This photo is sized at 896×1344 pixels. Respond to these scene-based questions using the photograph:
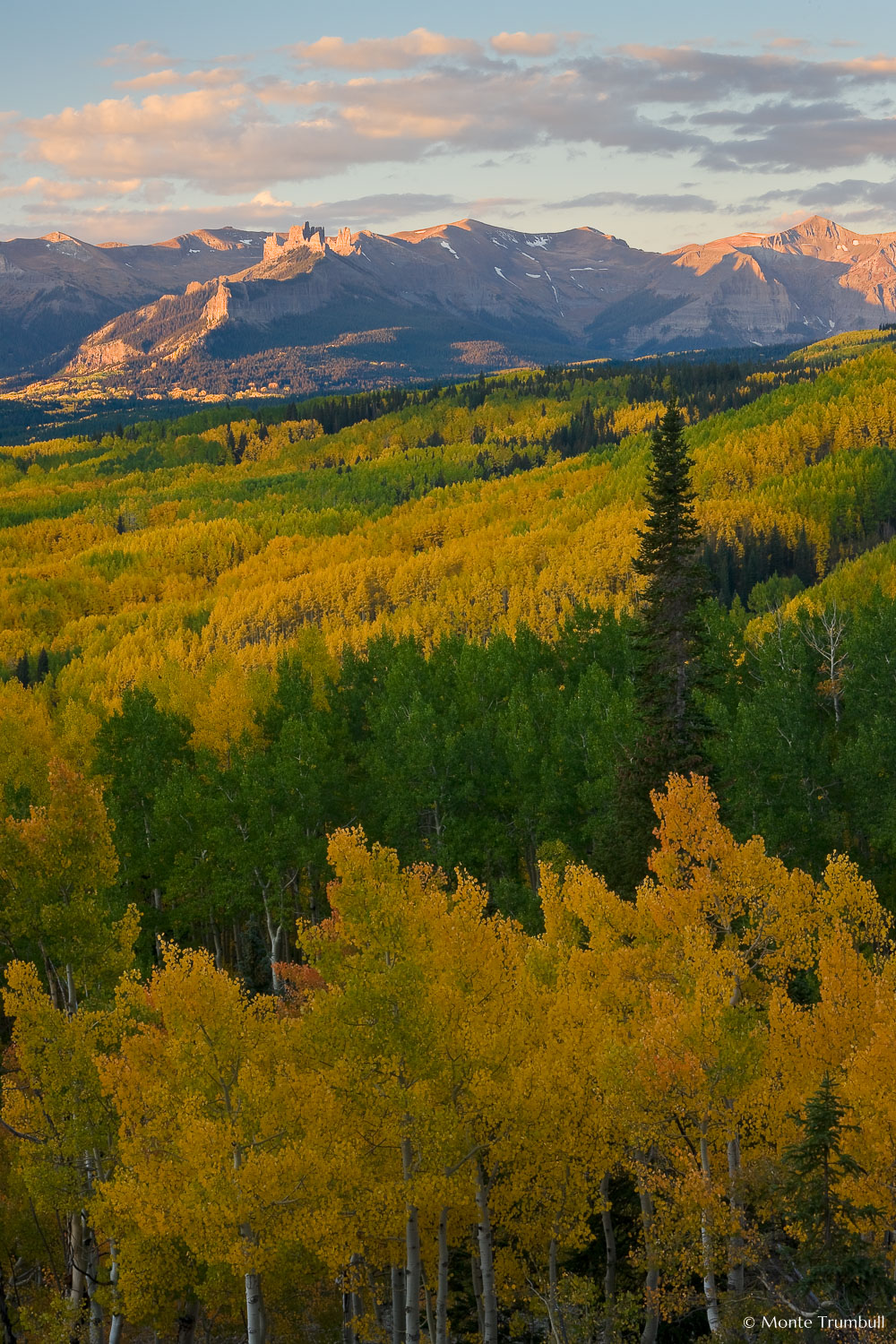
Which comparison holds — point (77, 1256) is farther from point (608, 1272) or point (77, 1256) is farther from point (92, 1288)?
point (608, 1272)

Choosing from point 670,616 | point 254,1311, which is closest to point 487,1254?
point 254,1311

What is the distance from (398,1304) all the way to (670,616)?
90.3ft

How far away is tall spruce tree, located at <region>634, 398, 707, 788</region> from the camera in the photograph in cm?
4509

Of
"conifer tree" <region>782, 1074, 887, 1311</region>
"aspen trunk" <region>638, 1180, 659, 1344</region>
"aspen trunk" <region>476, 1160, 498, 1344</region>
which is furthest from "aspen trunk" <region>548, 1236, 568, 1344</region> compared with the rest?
"conifer tree" <region>782, 1074, 887, 1311</region>

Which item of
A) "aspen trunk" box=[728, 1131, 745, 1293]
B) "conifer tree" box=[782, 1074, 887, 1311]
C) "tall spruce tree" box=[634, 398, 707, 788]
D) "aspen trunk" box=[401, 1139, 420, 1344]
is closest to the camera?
"conifer tree" box=[782, 1074, 887, 1311]

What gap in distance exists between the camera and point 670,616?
47.0 m

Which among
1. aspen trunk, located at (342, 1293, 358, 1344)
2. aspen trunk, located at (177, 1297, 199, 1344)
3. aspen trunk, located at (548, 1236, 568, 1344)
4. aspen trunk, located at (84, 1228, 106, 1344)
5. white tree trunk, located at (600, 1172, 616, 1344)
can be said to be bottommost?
aspen trunk, located at (177, 1297, 199, 1344)

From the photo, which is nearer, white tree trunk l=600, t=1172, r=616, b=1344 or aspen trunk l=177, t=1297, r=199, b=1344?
white tree trunk l=600, t=1172, r=616, b=1344

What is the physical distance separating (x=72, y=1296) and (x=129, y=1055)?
780 centimetres

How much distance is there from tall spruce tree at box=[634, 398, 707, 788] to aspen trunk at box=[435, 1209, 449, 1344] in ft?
73.6

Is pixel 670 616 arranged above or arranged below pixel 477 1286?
above

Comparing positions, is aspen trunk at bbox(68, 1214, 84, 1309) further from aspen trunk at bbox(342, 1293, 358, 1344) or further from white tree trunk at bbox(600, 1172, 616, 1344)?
white tree trunk at bbox(600, 1172, 616, 1344)

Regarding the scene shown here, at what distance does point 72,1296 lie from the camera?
103 ft

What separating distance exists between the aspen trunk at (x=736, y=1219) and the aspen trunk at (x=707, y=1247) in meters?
0.52
